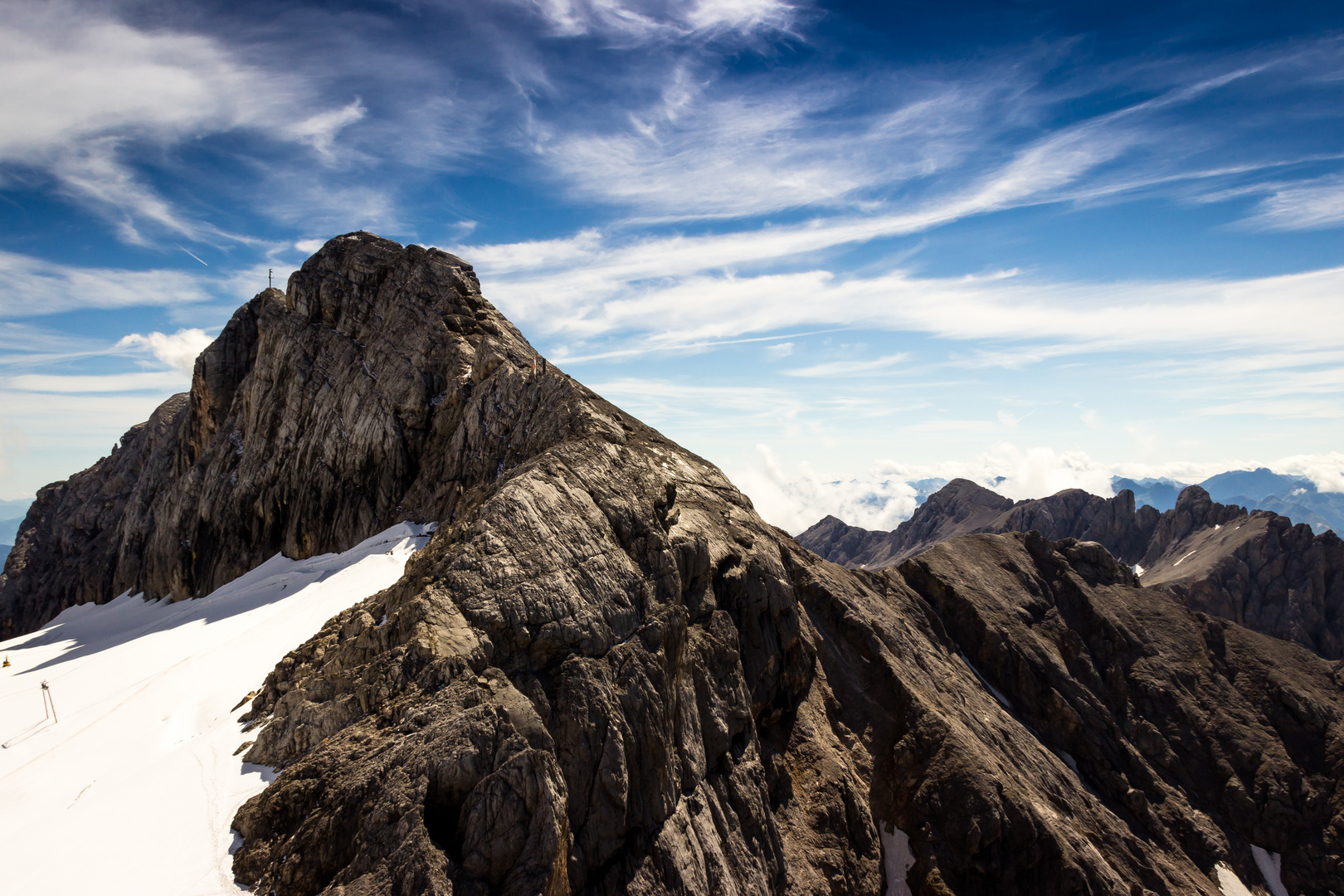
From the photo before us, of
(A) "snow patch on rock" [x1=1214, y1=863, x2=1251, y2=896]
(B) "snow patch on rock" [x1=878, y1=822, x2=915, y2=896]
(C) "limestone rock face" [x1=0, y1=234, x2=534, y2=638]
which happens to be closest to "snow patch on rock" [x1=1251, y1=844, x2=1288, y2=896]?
(A) "snow patch on rock" [x1=1214, y1=863, x2=1251, y2=896]

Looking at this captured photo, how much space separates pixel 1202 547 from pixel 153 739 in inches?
6174

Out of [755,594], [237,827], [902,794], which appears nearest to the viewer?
[237,827]

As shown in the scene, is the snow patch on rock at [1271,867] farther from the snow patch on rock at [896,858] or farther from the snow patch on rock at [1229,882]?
the snow patch on rock at [896,858]

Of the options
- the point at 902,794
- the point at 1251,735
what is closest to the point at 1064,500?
the point at 1251,735

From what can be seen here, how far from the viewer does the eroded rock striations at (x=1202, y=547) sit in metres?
103

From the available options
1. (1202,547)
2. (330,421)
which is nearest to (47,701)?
(330,421)

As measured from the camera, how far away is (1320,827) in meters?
49.8

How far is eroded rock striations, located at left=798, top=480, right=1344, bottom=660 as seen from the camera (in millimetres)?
103125

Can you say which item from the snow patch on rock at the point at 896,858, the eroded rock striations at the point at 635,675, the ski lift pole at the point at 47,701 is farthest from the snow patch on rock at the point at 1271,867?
the ski lift pole at the point at 47,701

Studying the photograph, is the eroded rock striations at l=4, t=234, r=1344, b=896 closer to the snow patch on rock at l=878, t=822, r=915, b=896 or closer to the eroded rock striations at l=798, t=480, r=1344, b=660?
the snow patch on rock at l=878, t=822, r=915, b=896

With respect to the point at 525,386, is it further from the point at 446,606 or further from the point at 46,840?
the point at 46,840

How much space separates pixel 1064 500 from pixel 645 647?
161414 mm

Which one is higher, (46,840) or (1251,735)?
(46,840)

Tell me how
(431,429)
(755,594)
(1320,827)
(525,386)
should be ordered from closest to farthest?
(755,594), (525,386), (431,429), (1320,827)
